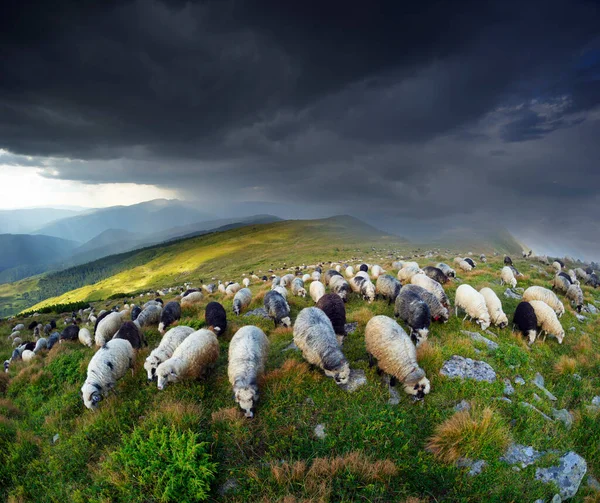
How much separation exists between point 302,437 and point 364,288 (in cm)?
1119

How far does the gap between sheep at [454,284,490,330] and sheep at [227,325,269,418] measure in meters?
10.3

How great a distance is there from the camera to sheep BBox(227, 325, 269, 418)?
7871 millimetres

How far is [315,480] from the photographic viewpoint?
18.7 feet

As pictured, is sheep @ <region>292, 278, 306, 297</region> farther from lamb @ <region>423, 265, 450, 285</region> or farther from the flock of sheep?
lamb @ <region>423, 265, 450, 285</region>

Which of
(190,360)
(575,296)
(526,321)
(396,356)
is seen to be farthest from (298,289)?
(575,296)

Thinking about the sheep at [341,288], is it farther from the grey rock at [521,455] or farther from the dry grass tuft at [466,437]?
the grey rock at [521,455]

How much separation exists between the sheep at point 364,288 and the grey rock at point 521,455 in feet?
32.7

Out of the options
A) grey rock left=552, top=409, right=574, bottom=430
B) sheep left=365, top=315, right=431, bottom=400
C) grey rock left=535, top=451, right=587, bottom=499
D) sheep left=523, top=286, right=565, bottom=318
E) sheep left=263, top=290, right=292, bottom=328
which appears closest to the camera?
grey rock left=535, top=451, right=587, bottom=499

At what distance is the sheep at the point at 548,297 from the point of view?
1555cm

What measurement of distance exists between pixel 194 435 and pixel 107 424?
12.1 ft

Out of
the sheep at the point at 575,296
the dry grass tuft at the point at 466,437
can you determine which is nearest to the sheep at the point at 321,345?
the dry grass tuft at the point at 466,437

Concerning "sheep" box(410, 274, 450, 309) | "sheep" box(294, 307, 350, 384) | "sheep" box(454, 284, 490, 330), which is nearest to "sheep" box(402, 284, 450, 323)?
"sheep" box(454, 284, 490, 330)

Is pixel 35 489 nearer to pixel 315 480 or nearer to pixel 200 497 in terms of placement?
pixel 200 497

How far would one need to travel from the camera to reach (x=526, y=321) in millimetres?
12766
